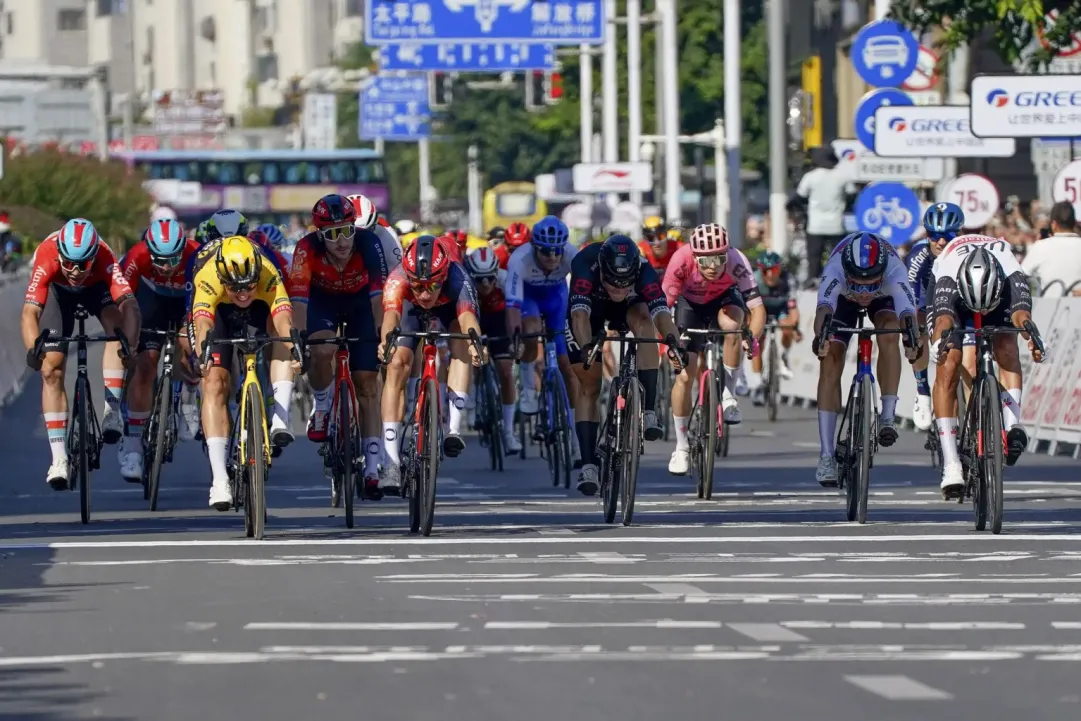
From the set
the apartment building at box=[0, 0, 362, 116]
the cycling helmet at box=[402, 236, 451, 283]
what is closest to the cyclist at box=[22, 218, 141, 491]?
the cycling helmet at box=[402, 236, 451, 283]

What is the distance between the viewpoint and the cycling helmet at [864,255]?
49.5ft

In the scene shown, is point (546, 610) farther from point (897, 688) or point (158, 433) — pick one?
point (158, 433)

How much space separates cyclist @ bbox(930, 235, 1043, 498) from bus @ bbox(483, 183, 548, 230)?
80.0 meters

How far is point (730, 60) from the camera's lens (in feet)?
145

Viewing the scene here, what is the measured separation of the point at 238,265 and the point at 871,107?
15051 mm

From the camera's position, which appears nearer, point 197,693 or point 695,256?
point 197,693

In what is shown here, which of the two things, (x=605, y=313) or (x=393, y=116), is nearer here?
(x=605, y=313)

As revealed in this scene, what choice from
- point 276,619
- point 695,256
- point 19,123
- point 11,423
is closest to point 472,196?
point 19,123

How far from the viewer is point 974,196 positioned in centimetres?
2778

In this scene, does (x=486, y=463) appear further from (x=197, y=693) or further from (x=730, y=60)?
(x=730, y=60)

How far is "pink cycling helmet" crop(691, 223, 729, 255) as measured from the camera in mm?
17844

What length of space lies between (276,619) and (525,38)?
123 feet

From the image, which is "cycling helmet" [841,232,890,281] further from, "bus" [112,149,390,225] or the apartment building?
the apartment building

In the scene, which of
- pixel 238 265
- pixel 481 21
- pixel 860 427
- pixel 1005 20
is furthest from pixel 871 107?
pixel 481 21
